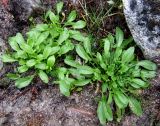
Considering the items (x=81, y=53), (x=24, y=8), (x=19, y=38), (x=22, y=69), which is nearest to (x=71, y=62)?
(x=81, y=53)

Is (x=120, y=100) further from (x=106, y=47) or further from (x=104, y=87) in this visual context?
(x=106, y=47)

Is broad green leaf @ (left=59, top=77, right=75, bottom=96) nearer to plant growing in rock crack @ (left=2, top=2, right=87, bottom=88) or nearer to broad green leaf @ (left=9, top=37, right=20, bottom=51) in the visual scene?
plant growing in rock crack @ (left=2, top=2, right=87, bottom=88)

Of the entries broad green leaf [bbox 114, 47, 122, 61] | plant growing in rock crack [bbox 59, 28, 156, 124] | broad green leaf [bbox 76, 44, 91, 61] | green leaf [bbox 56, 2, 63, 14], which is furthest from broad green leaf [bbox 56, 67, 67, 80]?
green leaf [bbox 56, 2, 63, 14]

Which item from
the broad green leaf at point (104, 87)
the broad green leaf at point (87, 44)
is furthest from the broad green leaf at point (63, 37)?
the broad green leaf at point (104, 87)

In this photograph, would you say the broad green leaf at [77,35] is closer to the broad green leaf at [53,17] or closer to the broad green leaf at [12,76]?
the broad green leaf at [53,17]

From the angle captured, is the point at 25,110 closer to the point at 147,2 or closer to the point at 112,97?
the point at 112,97
